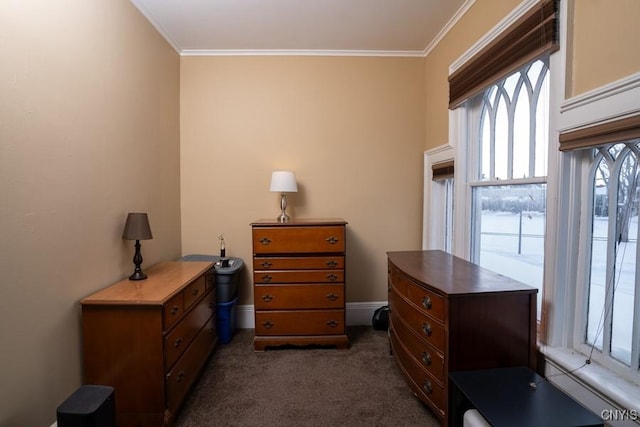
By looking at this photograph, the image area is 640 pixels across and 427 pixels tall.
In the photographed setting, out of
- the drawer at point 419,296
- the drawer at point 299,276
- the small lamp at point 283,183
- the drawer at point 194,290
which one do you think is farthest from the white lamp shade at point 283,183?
the drawer at point 419,296

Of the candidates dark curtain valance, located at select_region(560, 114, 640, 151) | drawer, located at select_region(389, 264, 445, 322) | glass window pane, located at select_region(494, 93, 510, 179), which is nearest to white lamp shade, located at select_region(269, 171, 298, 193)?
drawer, located at select_region(389, 264, 445, 322)

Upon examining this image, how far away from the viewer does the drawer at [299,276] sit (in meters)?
2.53

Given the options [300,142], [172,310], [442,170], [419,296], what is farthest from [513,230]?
[172,310]

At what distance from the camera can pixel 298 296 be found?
2.54m

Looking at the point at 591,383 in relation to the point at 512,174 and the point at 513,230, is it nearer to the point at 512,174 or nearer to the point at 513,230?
the point at 513,230

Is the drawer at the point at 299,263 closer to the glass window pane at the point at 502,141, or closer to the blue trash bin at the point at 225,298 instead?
the blue trash bin at the point at 225,298

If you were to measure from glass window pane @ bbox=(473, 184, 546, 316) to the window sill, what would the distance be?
0.35 m

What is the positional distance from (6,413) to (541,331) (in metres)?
2.48

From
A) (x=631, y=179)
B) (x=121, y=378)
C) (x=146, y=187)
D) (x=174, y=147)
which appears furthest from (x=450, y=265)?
(x=174, y=147)

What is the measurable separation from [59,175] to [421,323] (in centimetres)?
210

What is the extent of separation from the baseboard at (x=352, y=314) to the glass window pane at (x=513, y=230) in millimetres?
1266

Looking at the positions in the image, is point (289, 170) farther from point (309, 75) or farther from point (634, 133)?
point (634, 133)

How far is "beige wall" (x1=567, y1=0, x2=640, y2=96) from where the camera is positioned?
112cm

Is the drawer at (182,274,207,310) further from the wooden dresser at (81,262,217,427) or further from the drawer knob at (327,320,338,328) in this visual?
the drawer knob at (327,320,338,328)
